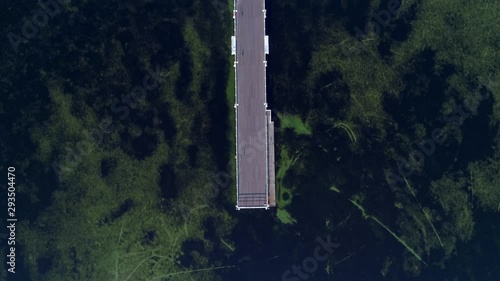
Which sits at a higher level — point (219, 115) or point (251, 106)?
point (251, 106)

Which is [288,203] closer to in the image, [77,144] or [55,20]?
[77,144]

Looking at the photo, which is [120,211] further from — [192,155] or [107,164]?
[192,155]

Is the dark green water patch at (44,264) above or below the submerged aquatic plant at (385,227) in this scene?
below

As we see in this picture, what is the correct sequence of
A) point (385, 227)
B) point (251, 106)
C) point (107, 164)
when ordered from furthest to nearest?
1. point (385, 227)
2. point (107, 164)
3. point (251, 106)

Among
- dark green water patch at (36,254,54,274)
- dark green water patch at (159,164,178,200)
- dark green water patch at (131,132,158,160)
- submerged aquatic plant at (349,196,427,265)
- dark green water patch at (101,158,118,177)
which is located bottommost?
dark green water patch at (36,254,54,274)

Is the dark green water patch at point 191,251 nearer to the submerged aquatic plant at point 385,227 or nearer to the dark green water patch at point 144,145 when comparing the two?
the dark green water patch at point 144,145

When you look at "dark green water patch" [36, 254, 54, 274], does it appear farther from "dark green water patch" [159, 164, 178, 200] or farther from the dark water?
"dark green water patch" [159, 164, 178, 200]

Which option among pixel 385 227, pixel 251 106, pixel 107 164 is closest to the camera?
pixel 251 106

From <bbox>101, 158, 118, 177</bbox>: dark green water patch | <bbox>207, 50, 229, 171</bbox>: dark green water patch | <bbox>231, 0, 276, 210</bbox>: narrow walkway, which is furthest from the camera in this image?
<bbox>207, 50, 229, 171</bbox>: dark green water patch

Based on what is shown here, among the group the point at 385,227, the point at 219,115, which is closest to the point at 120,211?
the point at 219,115

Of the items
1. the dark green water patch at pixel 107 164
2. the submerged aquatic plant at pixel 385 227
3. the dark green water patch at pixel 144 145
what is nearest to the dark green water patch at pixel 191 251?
the dark green water patch at pixel 144 145

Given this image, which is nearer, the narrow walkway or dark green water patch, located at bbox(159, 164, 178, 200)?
the narrow walkway

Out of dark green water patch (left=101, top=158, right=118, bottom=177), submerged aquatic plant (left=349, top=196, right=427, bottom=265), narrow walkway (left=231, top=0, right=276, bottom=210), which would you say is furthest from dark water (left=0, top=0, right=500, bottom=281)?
narrow walkway (left=231, top=0, right=276, bottom=210)
